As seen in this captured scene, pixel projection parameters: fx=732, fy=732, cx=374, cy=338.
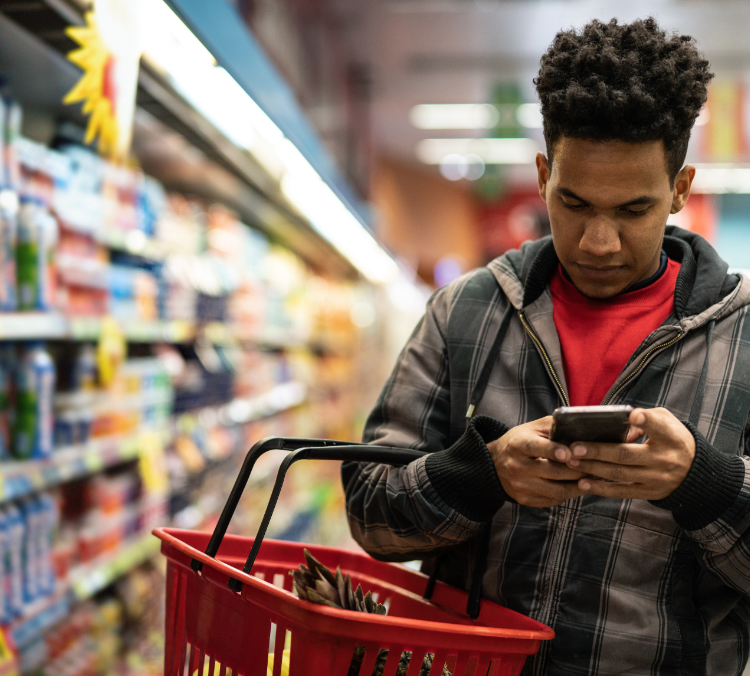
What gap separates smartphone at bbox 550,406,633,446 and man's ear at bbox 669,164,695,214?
1.71 feet

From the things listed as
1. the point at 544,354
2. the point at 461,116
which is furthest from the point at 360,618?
the point at 461,116

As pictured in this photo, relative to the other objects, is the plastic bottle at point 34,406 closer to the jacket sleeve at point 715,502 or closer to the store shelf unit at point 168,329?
the store shelf unit at point 168,329

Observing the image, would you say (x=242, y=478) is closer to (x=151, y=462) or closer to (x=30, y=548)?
(x=30, y=548)

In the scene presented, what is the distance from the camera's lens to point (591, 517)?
1.16 m

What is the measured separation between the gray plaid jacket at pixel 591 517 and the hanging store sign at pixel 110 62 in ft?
3.22

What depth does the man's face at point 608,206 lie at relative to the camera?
1116mm

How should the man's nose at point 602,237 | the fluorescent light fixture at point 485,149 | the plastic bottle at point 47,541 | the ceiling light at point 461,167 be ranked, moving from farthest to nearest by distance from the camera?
the ceiling light at point 461,167 → the fluorescent light fixture at point 485,149 → the plastic bottle at point 47,541 → the man's nose at point 602,237

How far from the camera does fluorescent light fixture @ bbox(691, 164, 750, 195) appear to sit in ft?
31.7

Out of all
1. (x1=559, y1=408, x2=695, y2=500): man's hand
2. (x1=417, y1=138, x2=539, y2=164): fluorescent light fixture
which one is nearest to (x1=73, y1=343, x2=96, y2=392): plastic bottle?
(x1=559, y1=408, x2=695, y2=500): man's hand

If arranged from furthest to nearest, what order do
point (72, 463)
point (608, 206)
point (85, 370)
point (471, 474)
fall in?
point (85, 370), point (72, 463), point (608, 206), point (471, 474)

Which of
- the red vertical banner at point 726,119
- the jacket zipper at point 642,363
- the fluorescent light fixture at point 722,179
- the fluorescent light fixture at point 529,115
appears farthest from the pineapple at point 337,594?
the fluorescent light fixture at point 722,179

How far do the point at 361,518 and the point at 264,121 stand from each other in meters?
1.70

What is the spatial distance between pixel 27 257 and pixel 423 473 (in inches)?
58.8

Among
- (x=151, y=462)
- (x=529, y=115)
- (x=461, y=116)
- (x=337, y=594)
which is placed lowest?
(x=151, y=462)
